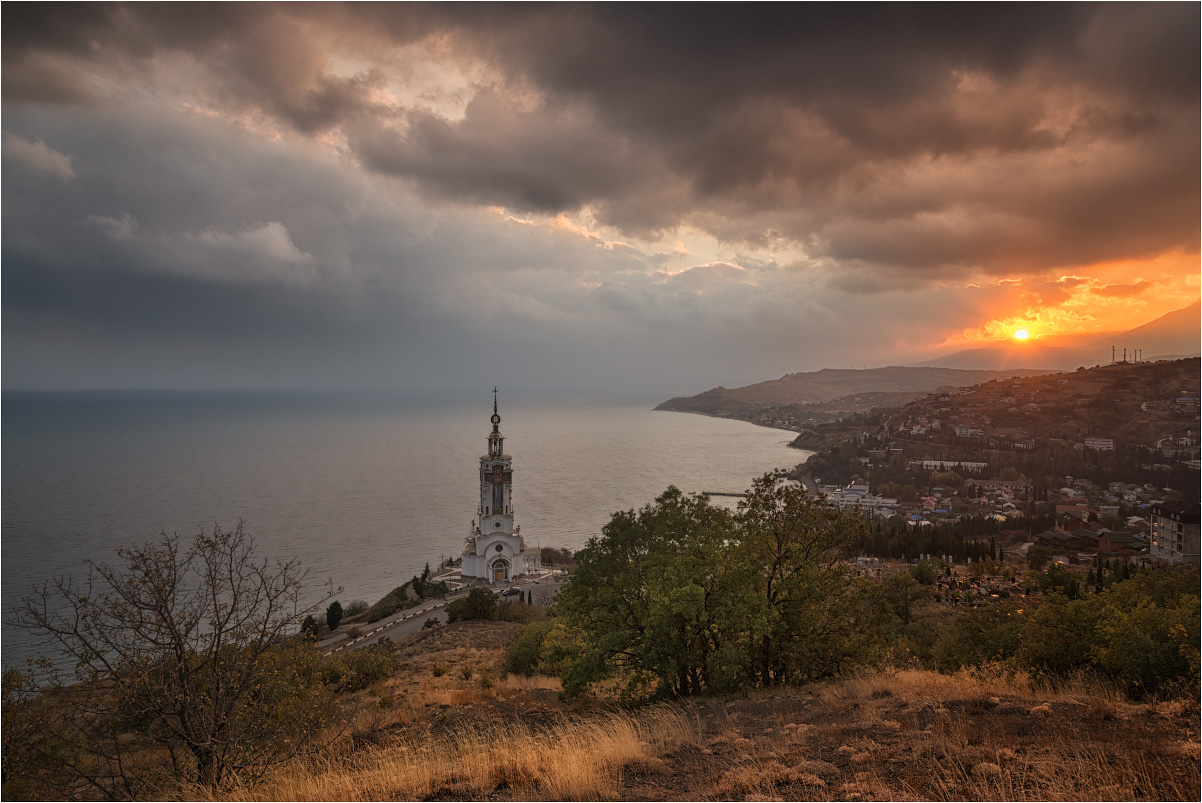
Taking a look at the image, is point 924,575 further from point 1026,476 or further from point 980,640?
point 1026,476

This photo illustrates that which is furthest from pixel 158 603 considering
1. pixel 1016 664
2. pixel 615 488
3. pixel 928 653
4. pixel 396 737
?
pixel 615 488

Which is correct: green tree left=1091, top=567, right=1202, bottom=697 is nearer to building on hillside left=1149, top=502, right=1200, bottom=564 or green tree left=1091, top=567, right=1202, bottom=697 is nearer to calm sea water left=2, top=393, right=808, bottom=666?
calm sea water left=2, top=393, right=808, bottom=666

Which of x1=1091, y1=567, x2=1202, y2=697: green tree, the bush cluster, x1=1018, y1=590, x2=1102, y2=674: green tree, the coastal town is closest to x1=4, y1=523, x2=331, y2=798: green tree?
x1=1091, y1=567, x2=1202, y2=697: green tree

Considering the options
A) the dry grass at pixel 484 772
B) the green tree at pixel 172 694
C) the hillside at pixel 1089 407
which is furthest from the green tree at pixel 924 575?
the hillside at pixel 1089 407

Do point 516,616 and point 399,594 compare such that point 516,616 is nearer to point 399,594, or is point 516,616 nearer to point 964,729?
point 399,594

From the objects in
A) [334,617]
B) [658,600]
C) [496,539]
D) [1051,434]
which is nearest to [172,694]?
[658,600]

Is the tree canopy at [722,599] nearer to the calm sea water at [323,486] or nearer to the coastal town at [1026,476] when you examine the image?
the coastal town at [1026,476]
